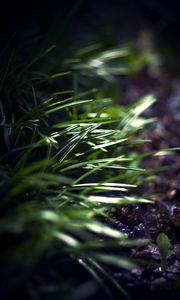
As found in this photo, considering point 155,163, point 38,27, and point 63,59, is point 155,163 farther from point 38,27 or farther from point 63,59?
point 38,27

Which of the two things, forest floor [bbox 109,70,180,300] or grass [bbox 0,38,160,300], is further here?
forest floor [bbox 109,70,180,300]

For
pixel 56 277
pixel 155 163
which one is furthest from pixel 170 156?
pixel 56 277

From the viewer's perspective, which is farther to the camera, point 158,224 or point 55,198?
point 158,224

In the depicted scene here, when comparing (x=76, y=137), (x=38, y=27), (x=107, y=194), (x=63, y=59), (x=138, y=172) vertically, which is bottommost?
(x=107, y=194)

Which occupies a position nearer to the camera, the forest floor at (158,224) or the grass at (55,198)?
the grass at (55,198)

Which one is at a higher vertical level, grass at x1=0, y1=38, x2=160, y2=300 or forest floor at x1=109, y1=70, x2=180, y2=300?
grass at x1=0, y1=38, x2=160, y2=300

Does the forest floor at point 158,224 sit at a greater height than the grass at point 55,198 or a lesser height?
lesser

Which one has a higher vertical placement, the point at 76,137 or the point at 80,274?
the point at 76,137

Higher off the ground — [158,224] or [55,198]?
[55,198]
